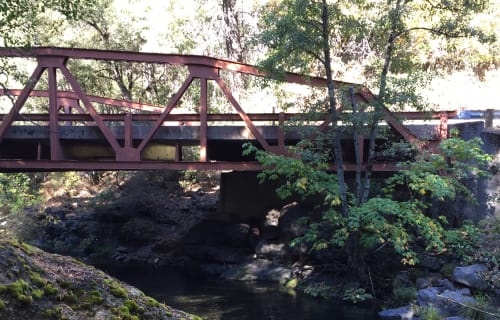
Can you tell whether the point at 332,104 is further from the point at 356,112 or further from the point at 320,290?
the point at 320,290

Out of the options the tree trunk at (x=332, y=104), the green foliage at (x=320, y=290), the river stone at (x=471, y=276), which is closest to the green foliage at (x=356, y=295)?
the green foliage at (x=320, y=290)

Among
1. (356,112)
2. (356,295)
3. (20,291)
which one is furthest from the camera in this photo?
(356,112)

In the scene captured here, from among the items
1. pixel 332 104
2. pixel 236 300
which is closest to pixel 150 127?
pixel 332 104

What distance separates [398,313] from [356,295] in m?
1.32

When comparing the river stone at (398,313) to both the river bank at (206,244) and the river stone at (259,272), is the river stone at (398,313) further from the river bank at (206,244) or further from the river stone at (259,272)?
the river stone at (259,272)

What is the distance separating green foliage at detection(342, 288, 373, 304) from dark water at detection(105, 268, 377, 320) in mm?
214

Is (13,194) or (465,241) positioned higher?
(13,194)

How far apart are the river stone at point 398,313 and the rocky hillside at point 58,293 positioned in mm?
8872

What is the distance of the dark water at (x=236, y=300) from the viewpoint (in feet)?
40.0

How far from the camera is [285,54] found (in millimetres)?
13352

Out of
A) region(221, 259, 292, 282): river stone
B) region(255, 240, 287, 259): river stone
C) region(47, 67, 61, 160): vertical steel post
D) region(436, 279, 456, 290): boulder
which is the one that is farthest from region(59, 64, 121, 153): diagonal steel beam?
region(436, 279, 456, 290): boulder

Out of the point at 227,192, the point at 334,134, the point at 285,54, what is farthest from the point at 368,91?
the point at 227,192

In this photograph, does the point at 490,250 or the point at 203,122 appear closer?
the point at 490,250

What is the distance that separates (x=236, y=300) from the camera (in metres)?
13.7
